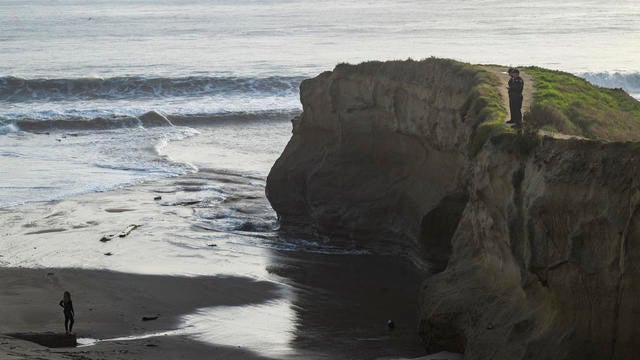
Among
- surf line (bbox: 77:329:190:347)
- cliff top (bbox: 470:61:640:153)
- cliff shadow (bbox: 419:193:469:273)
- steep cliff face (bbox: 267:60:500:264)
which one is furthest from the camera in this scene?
steep cliff face (bbox: 267:60:500:264)

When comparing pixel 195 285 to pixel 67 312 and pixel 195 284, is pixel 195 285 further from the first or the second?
pixel 67 312

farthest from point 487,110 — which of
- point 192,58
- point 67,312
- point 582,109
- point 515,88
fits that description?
point 192,58

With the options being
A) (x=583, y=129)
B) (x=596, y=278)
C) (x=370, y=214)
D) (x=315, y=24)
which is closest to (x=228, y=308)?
(x=370, y=214)

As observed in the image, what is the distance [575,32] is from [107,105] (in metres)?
47.6

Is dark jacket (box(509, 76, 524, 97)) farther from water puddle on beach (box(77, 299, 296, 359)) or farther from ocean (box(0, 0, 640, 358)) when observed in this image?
water puddle on beach (box(77, 299, 296, 359))

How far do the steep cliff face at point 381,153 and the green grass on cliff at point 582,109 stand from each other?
146 cm

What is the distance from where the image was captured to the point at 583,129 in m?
18.7

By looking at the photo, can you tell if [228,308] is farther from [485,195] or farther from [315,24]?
[315,24]

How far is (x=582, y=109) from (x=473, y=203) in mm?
3438

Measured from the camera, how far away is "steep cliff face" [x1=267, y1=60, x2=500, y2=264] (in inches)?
901

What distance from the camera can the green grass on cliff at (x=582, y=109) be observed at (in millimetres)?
18500

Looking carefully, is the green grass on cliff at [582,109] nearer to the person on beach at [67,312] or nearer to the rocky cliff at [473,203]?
the rocky cliff at [473,203]

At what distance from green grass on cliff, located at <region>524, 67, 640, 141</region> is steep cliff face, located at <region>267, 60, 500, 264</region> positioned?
146 cm

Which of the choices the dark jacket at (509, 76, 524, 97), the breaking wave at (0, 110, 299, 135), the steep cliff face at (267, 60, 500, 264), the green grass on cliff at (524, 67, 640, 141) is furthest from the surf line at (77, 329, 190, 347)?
the breaking wave at (0, 110, 299, 135)
